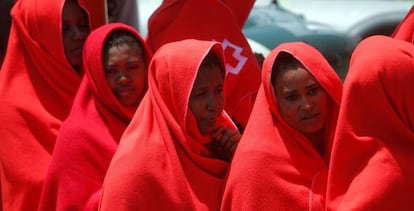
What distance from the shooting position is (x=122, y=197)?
3.54 m

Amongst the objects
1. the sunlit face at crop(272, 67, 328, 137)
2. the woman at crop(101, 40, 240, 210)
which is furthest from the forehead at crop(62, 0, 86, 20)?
the sunlit face at crop(272, 67, 328, 137)

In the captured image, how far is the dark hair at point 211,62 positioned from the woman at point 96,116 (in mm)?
423

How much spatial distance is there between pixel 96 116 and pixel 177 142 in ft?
1.73

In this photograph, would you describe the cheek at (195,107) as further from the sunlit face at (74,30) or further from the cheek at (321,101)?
the sunlit face at (74,30)

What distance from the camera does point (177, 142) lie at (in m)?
3.62

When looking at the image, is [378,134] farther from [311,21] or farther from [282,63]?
[311,21]

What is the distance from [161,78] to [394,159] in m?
0.85

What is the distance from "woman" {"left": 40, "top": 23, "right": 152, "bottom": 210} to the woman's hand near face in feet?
1.44

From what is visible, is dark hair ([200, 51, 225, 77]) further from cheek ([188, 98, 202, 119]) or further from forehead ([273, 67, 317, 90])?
forehead ([273, 67, 317, 90])

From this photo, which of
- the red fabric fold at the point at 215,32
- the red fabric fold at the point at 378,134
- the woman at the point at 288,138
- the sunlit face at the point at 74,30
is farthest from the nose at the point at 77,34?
the red fabric fold at the point at 378,134

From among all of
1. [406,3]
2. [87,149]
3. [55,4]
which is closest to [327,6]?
[406,3]

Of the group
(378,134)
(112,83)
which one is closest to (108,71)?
(112,83)

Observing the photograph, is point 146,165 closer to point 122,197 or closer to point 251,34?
point 122,197

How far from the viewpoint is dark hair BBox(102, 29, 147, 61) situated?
4.12 m
